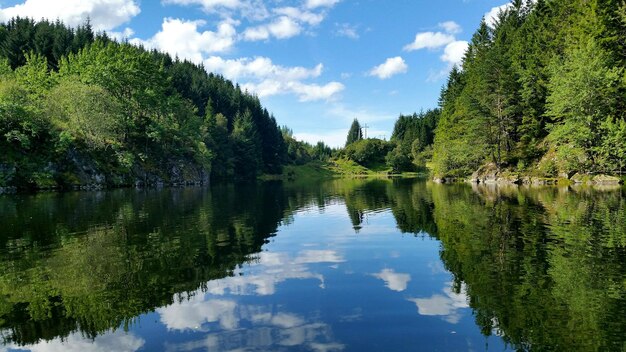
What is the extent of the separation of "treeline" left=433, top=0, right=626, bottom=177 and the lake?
4038 cm

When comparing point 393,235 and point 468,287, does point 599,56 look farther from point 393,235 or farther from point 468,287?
point 468,287

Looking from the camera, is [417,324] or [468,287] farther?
[468,287]

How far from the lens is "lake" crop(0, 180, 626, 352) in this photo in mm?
10547

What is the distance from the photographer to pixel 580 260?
17.0 metres

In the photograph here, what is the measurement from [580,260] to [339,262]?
10261 mm

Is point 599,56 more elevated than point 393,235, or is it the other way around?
point 599,56

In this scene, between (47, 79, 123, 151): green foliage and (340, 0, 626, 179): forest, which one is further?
(47, 79, 123, 151): green foliage

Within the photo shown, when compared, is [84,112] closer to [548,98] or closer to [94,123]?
[94,123]

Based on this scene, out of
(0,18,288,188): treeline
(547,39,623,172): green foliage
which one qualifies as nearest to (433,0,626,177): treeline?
(547,39,623,172): green foliage

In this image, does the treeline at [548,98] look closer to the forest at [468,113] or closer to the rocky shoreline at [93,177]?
the forest at [468,113]

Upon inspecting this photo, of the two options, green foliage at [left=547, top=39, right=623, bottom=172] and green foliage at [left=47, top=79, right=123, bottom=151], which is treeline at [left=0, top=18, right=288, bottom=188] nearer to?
green foliage at [left=47, top=79, right=123, bottom=151]

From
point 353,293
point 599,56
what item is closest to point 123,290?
point 353,293

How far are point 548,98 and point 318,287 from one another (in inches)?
2638

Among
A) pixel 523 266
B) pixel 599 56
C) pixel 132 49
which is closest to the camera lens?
pixel 523 266
